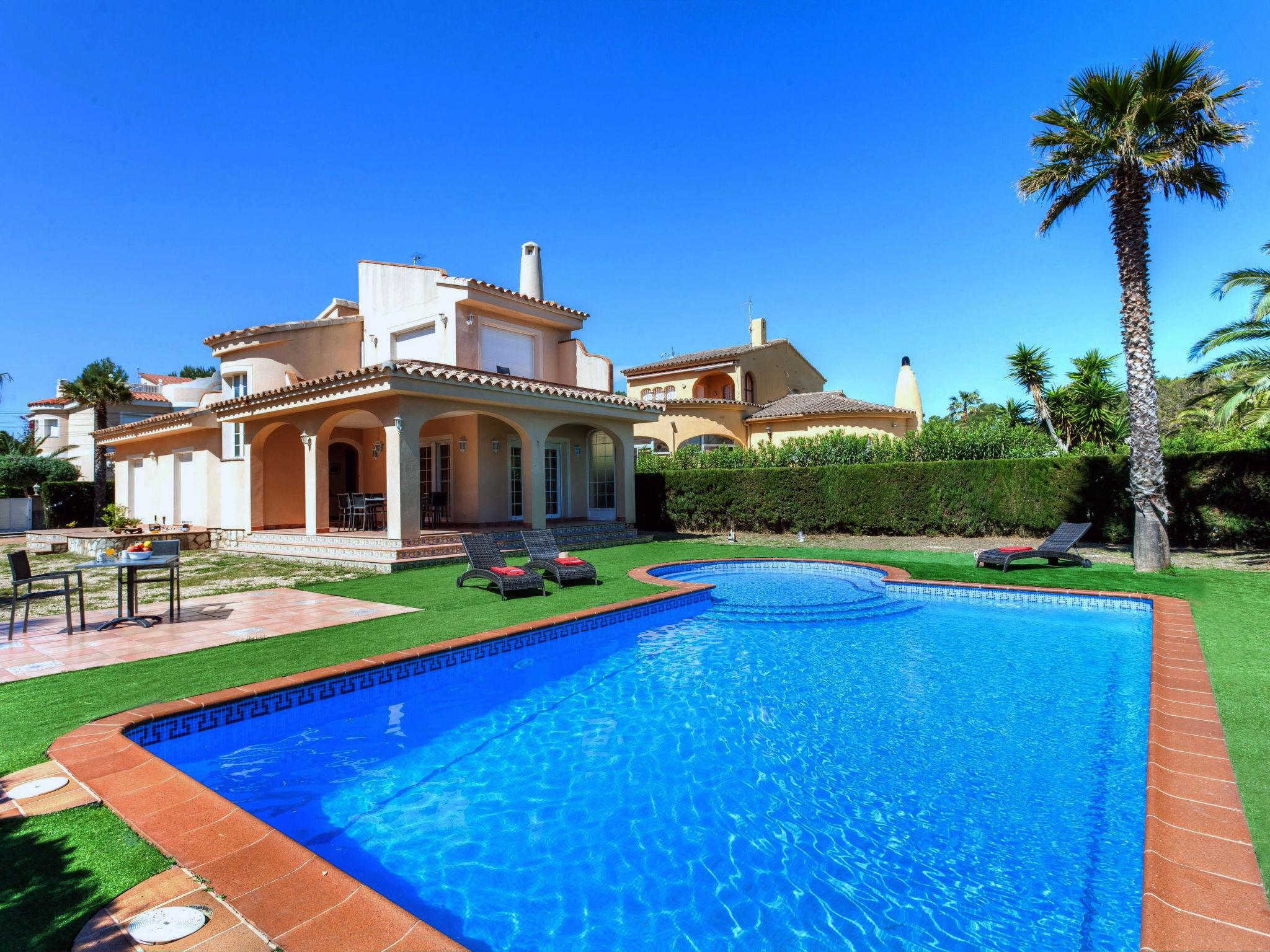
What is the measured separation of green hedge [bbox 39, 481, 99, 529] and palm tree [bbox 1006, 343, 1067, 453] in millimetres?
48496

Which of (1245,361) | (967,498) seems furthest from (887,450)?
(1245,361)

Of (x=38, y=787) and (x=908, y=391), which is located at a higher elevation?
(x=908, y=391)

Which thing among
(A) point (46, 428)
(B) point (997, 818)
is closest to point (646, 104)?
(B) point (997, 818)

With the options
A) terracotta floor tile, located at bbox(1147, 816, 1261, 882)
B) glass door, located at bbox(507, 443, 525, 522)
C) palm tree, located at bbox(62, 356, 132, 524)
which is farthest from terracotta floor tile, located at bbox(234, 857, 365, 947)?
palm tree, located at bbox(62, 356, 132, 524)

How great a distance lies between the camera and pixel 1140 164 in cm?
1376

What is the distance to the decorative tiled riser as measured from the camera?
5.70 m

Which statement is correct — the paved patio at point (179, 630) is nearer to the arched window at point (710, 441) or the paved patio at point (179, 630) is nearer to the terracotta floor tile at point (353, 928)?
the terracotta floor tile at point (353, 928)

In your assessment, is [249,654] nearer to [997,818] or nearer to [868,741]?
[868,741]

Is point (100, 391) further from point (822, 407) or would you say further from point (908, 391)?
point (908, 391)

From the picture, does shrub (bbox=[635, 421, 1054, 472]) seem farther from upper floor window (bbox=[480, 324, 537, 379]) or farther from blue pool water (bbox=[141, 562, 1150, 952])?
blue pool water (bbox=[141, 562, 1150, 952])

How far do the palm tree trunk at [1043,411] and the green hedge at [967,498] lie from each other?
11.4 m

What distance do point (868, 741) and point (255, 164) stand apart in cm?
2349

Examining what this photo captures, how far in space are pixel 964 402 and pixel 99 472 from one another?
84617mm

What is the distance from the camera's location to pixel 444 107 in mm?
19312
